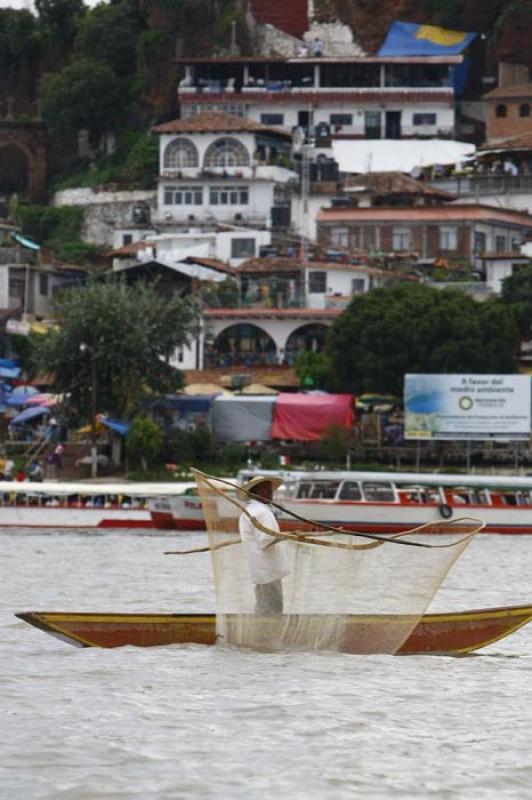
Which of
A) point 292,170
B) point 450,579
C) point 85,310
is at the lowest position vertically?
point 450,579

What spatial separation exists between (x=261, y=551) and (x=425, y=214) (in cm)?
6683

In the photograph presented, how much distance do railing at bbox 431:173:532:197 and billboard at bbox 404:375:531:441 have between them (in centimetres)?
2729

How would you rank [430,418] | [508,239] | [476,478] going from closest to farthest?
[476,478]
[430,418]
[508,239]

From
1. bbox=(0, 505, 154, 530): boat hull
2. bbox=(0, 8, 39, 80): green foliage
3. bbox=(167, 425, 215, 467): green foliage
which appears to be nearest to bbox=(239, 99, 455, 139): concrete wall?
bbox=(0, 8, 39, 80): green foliage

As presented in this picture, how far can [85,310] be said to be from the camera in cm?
6644

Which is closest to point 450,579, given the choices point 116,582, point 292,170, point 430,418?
point 116,582

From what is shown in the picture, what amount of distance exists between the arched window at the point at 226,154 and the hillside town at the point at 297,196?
0.08 m

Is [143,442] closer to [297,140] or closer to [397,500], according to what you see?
[397,500]

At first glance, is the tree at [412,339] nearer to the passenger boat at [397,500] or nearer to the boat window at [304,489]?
the passenger boat at [397,500]

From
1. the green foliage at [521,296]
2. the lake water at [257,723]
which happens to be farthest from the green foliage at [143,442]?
the lake water at [257,723]

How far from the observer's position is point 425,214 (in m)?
86.4

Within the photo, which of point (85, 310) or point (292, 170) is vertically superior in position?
point (292, 170)

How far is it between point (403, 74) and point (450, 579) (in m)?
67.2

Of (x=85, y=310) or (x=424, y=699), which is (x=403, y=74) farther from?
(x=424, y=699)
